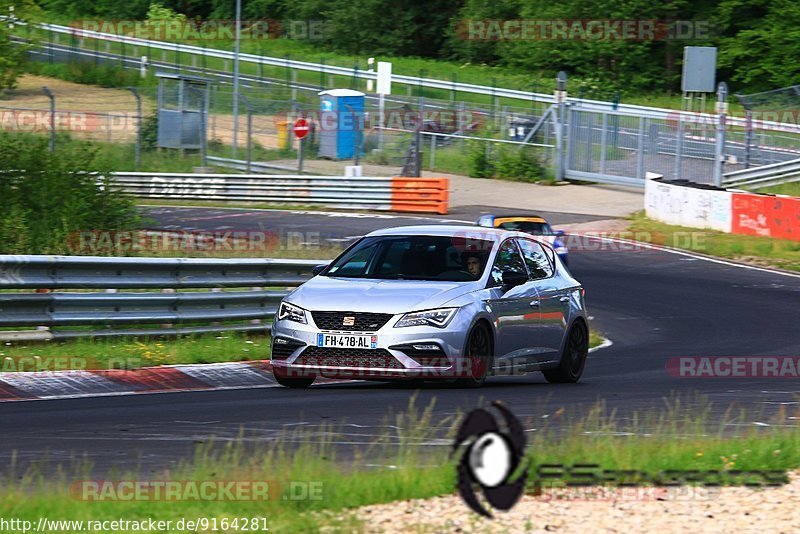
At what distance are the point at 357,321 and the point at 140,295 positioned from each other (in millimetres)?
3921

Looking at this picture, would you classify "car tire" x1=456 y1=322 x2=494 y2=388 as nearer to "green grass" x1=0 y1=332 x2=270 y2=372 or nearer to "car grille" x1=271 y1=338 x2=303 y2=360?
"car grille" x1=271 y1=338 x2=303 y2=360

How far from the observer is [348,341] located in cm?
1139

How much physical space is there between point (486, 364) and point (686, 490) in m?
4.78

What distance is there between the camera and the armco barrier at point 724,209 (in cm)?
2886

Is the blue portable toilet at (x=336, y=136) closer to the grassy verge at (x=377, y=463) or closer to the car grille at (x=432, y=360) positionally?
the car grille at (x=432, y=360)

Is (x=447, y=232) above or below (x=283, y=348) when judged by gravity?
above

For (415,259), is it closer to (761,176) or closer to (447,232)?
(447,232)

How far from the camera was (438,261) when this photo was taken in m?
12.4

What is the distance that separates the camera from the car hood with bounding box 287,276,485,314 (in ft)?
37.7

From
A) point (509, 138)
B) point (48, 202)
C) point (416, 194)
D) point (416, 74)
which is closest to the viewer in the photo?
point (48, 202)

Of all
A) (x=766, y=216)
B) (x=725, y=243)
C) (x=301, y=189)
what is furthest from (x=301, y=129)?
(x=766, y=216)

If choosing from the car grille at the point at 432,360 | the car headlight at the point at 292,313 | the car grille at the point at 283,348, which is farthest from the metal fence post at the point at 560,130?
the car grille at the point at 432,360

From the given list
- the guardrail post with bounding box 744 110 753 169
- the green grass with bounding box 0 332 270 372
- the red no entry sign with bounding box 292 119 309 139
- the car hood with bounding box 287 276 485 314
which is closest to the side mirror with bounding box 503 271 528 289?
the car hood with bounding box 287 276 485 314

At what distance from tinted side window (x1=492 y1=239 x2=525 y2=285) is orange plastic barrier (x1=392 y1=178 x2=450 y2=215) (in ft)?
76.8
